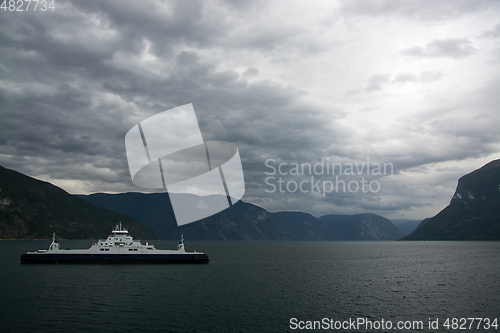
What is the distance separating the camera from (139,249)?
381 feet

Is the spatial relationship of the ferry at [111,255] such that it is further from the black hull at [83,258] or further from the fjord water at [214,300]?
the fjord water at [214,300]

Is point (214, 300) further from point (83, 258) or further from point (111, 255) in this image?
point (83, 258)

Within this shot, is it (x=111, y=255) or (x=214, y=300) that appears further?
(x=111, y=255)

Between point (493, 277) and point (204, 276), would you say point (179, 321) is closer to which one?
point (204, 276)

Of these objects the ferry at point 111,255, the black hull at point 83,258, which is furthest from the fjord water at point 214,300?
the ferry at point 111,255

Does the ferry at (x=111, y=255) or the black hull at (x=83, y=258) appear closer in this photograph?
the black hull at (x=83, y=258)

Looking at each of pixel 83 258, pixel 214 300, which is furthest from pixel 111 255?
pixel 214 300

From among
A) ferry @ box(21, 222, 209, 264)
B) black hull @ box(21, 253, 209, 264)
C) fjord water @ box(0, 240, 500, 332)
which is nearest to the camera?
fjord water @ box(0, 240, 500, 332)

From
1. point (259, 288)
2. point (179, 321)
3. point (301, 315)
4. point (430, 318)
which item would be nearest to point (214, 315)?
point (179, 321)

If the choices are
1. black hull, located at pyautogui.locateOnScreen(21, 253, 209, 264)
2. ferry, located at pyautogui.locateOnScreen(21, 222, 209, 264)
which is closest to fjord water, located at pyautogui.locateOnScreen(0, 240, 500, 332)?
black hull, located at pyautogui.locateOnScreen(21, 253, 209, 264)

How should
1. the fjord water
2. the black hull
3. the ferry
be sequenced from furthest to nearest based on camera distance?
the ferry < the black hull < the fjord water

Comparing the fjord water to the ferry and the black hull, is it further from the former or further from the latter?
the ferry

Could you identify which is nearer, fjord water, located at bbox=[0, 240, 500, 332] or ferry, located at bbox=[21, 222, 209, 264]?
fjord water, located at bbox=[0, 240, 500, 332]

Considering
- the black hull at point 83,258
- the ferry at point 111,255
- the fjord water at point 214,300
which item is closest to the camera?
the fjord water at point 214,300
